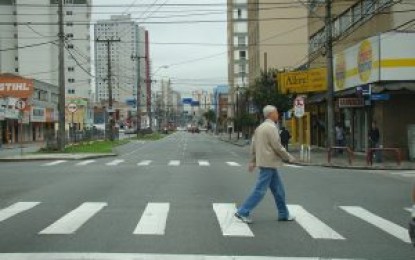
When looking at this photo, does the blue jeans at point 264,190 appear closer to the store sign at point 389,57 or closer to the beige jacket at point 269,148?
the beige jacket at point 269,148

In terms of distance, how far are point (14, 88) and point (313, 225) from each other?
66.1 meters

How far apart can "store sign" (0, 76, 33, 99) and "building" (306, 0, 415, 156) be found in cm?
4218

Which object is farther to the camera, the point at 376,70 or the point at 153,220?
the point at 376,70

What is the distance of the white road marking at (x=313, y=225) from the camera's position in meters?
10.6

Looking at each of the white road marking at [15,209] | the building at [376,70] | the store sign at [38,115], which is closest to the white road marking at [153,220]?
the white road marking at [15,209]

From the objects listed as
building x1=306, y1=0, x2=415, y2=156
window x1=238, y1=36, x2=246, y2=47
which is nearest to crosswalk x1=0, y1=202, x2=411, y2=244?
building x1=306, y1=0, x2=415, y2=156

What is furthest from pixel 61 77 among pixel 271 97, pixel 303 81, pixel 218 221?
pixel 218 221

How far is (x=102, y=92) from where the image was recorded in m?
149

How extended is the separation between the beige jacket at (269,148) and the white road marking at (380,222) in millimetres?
1864

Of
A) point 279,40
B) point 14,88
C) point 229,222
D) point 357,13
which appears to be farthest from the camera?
point 279,40

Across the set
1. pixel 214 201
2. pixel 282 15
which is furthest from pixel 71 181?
pixel 282 15

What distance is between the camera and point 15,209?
13773 millimetres

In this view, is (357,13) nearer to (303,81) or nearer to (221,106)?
(303,81)

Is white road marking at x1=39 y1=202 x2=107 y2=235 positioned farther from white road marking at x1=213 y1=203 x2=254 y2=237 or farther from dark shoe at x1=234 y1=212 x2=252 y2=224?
dark shoe at x1=234 y1=212 x2=252 y2=224
